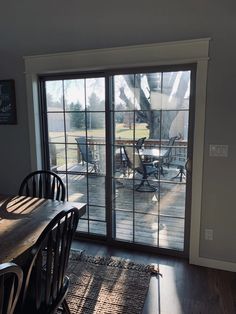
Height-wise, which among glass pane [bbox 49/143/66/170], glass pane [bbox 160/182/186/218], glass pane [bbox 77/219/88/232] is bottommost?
glass pane [bbox 77/219/88/232]

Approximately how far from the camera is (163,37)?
2.51m

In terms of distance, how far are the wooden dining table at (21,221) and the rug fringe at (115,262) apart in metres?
0.94

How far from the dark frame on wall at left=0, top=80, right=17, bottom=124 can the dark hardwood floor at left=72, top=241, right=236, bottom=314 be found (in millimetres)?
1880

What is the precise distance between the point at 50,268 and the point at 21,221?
1.72ft

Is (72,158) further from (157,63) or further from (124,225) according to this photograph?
(157,63)

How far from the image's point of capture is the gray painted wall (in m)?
2.37

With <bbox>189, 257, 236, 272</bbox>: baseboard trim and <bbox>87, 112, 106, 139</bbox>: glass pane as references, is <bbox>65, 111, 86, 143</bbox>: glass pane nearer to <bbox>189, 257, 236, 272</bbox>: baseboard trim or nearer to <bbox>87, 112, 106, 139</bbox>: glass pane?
<bbox>87, 112, 106, 139</bbox>: glass pane

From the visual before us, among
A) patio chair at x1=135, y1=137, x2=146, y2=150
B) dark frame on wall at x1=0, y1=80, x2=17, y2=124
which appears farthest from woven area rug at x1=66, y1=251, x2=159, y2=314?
dark frame on wall at x1=0, y1=80, x2=17, y2=124

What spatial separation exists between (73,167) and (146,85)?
1294 millimetres

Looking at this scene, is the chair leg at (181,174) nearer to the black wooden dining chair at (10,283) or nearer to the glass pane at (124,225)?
the glass pane at (124,225)

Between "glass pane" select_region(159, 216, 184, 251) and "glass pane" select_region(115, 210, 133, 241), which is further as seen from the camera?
"glass pane" select_region(115, 210, 133, 241)

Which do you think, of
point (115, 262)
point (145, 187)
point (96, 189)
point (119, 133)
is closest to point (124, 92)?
point (119, 133)

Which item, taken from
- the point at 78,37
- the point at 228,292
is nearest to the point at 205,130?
the point at 228,292

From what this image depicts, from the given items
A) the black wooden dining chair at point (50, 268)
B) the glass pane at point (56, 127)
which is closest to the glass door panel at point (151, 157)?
the glass pane at point (56, 127)
